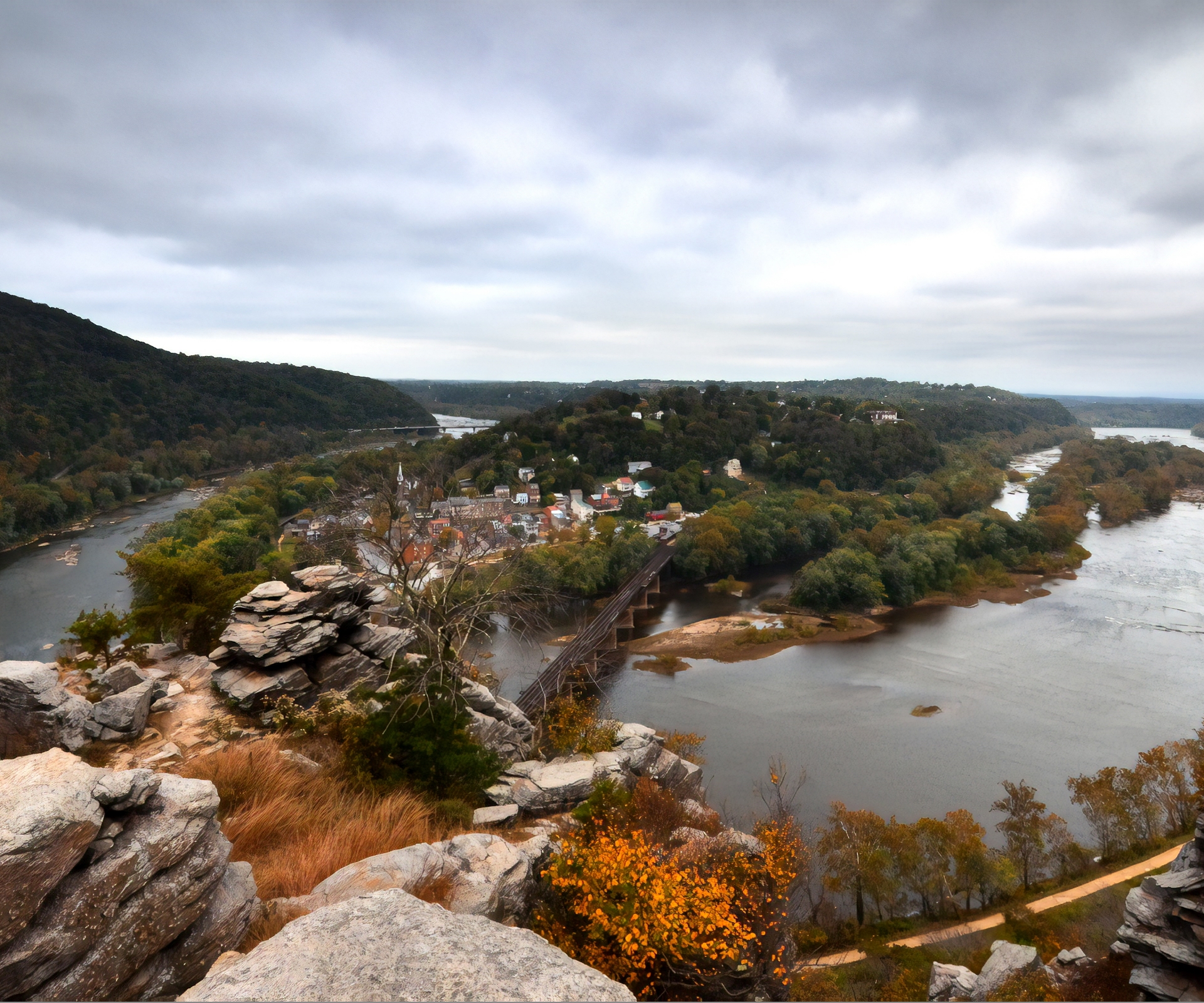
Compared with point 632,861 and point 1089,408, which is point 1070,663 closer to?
point 632,861

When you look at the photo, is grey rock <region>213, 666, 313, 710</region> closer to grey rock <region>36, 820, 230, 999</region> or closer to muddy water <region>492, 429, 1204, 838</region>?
grey rock <region>36, 820, 230, 999</region>

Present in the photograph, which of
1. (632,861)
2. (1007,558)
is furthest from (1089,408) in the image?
(632,861)

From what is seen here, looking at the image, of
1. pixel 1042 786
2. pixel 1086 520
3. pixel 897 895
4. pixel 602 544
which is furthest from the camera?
pixel 1086 520

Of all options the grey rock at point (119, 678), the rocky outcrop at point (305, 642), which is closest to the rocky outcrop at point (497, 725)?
the rocky outcrop at point (305, 642)

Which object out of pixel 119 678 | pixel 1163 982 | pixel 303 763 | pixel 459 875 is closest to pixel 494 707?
pixel 303 763

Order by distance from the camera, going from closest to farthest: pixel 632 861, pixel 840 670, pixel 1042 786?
pixel 632 861 < pixel 1042 786 < pixel 840 670

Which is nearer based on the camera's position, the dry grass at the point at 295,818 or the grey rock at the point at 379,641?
the dry grass at the point at 295,818

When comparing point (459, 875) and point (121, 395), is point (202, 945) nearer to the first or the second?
point (459, 875)

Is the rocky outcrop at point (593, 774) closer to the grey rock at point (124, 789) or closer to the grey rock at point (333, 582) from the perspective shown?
the grey rock at point (333, 582)
